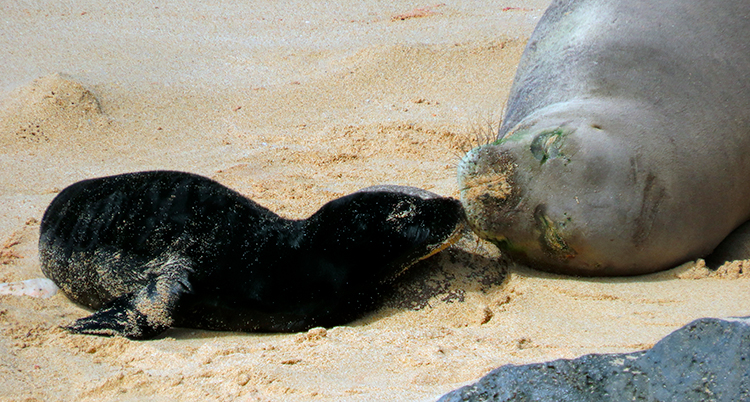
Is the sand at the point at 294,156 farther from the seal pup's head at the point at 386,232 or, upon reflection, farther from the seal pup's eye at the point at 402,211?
the seal pup's eye at the point at 402,211

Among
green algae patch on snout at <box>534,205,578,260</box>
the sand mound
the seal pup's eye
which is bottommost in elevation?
green algae patch on snout at <box>534,205,578,260</box>

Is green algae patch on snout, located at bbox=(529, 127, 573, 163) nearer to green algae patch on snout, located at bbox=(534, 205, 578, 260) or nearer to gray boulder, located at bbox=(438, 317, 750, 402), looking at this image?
green algae patch on snout, located at bbox=(534, 205, 578, 260)

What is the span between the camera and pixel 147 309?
9.20ft

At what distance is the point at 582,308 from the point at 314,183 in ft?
5.73

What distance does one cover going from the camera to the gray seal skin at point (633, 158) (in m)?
2.94

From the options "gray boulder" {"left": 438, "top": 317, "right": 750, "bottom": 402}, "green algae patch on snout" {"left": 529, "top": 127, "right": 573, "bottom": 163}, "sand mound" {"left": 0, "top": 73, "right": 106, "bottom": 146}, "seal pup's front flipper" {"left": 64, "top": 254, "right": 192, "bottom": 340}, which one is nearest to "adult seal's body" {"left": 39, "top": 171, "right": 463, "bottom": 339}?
"seal pup's front flipper" {"left": 64, "top": 254, "right": 192, "bottom": 340}

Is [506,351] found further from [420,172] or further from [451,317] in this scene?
[420,172]

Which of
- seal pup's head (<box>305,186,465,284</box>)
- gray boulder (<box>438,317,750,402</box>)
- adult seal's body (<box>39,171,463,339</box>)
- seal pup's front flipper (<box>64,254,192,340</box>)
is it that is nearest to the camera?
gray boulder (<box>438,317,750,402</box>)

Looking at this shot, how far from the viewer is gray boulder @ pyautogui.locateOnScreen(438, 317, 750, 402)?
157 centimetres

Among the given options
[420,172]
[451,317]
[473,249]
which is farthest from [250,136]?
[451,317]

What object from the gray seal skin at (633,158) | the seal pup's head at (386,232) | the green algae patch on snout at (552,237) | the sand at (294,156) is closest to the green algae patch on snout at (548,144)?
the gray seal skin at (633,158)

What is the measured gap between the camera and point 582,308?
9.42 feet

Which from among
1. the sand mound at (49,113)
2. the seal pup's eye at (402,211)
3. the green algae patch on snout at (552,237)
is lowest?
the green algae patch on snout at (552,237)

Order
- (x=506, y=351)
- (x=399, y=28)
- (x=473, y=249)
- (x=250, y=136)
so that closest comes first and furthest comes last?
(x=506, y=351) → (x=473, y=249) → (x=250, y=136) → (x=399, y=28)
